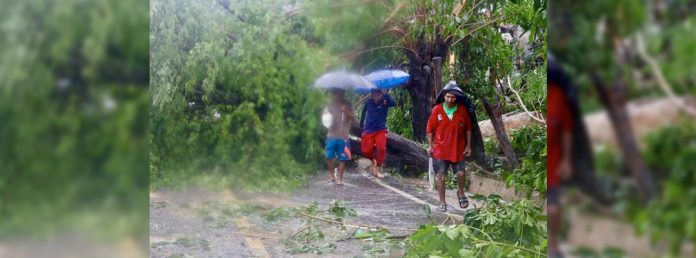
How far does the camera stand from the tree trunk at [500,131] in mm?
3166

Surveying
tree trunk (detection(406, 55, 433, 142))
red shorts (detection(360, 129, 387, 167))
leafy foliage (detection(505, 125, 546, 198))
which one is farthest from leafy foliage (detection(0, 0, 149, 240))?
leafy foliage (detection(505, 125, 546, 198))

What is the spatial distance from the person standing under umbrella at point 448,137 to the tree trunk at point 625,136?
4.43 feet

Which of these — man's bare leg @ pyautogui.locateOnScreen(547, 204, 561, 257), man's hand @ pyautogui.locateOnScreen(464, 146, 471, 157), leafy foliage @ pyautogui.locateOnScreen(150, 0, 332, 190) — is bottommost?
man's bare leg @ pyautogui.locateOnScreen(547, 204, 561, 257)

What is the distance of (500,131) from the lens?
3234mm

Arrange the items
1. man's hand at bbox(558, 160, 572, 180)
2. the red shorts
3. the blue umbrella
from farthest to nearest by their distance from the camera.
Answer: the red shorts < the blue umbrella < man's hand at bbox(558, 160, 572, 180)

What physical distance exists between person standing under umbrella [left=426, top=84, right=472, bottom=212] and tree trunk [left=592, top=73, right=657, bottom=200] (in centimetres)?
135

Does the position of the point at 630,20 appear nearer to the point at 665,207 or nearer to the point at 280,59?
the point at 665,207

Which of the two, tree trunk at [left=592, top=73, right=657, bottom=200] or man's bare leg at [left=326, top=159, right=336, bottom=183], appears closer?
tree trunk at [left=592, top=73, right=657, bottom=200]

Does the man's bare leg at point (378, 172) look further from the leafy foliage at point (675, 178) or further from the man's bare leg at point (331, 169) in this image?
the leafy foliage at point (675, 178)

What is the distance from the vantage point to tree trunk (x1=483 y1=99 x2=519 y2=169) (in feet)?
10.4

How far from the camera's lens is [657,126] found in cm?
178

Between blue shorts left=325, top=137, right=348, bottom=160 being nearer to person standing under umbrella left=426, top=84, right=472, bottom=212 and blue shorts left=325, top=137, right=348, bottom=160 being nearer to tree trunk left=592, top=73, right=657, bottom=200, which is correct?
person standing under umbrella left=426, top=84, right=472, bottom=212

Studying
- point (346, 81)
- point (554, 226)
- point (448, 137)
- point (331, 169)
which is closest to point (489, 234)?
point (448, 137)

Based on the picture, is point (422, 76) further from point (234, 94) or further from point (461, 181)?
point (234, 94)
